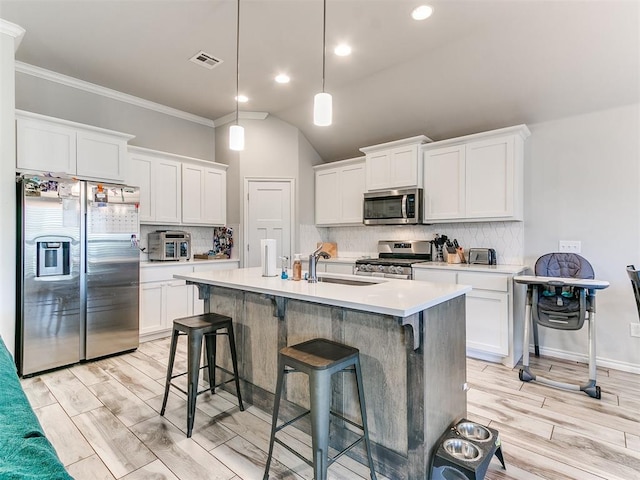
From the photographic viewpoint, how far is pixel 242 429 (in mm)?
2256

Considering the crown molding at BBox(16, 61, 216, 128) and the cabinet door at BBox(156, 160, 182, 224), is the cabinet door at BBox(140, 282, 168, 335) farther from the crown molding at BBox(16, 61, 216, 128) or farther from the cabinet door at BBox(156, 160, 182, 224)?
the crown molding at BBox(16, 61, 216, 128)

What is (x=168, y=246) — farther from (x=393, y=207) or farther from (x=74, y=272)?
(x=393, y=207)

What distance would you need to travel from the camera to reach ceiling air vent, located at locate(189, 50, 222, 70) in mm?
3447

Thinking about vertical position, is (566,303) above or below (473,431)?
above

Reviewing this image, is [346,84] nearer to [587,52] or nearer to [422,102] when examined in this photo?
[422,102]

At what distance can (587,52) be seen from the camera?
9.55 feet

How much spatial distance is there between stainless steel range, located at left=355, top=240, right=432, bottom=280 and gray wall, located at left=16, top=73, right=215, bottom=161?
3006 millimetres

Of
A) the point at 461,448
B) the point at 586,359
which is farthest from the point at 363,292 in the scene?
the point at 586,359

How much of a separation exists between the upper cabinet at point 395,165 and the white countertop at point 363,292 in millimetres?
2067

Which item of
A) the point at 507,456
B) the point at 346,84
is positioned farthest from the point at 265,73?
the point at 507,456

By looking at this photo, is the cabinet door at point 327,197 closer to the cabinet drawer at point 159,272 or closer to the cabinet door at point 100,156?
the cabinet drawer at point 159,272

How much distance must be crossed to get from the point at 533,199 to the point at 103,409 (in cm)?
447

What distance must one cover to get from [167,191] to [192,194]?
1.14 ft

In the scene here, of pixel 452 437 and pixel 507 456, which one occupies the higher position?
pixel 452 437
